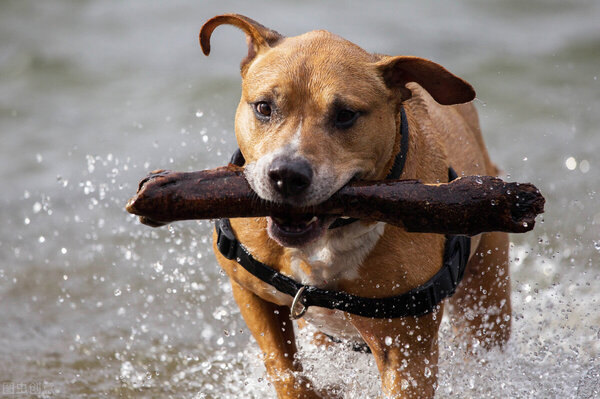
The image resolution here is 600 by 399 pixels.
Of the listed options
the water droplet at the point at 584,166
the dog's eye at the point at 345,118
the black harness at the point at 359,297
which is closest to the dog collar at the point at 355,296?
the black harness at the point at 359,297

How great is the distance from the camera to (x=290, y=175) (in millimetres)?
2975

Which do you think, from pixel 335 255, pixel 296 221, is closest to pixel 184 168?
pixel 335 255

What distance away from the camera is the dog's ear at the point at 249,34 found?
3521 millimetres

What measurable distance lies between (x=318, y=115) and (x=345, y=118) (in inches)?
4.8

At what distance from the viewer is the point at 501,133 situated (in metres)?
8.59

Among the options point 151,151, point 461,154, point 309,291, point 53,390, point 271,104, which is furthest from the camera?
point 151,151

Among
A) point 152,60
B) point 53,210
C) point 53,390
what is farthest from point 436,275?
point 152,60

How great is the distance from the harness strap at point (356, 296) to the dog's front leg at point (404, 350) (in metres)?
0.09

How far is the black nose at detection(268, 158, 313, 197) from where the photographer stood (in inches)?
117

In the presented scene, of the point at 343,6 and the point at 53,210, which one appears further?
the point at 343,6

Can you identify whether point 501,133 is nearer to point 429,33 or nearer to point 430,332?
point 429,33

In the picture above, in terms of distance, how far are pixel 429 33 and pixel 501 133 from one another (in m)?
2.70

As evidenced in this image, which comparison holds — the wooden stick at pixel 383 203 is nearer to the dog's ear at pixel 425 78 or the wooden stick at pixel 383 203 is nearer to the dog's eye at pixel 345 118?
the dog's eye at pixel 345 118

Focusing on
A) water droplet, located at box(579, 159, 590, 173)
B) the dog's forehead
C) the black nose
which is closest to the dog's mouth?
the black nose
